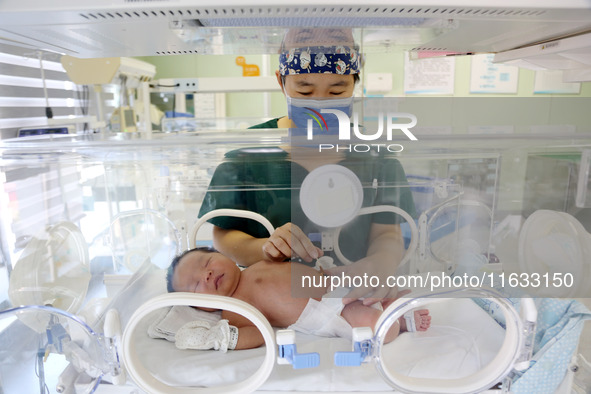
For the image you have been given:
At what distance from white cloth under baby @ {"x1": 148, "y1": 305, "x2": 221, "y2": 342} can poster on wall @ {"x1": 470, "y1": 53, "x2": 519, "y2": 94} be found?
3628 millimetres

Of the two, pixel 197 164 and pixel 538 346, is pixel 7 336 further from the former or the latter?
pixel 538 346

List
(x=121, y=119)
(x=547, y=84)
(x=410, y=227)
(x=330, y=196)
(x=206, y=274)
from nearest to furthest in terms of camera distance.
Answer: (x=330, y=196), (x=410, y=227), (x=206, y=274), (x=121, y=119), (x=547, y=84)

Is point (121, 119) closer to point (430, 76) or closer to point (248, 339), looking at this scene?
point (248, 339)

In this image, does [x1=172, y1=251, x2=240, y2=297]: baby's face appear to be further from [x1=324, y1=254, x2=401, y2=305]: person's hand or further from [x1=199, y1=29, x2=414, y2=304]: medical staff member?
[x1=324, y1=254, x2=401, y2=305]: person's hand

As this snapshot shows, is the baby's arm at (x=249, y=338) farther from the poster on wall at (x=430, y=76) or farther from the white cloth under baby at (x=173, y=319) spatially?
the poster on wall at (x=430, y=76)

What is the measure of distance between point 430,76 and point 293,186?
135 inches

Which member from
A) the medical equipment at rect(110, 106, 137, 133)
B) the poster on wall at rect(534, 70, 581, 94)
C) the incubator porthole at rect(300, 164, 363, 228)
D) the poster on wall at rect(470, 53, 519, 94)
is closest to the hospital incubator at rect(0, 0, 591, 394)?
the incubator porthole at rect(300, 164, 363, 228)

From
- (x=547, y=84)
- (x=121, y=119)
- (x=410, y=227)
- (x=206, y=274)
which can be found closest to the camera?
(x=410, y=227)

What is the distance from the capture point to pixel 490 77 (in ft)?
12.7

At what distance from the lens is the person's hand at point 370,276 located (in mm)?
Answer: 865

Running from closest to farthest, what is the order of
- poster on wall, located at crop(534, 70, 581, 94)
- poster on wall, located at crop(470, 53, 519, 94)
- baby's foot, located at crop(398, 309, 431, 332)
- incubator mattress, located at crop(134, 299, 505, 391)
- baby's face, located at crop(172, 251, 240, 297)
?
incubator mattress, located at crop(134, 299, 505, 391)
baby's foot, located at crop(398, 309, 431, 332)
baby's face, located at crop(172, 251, 240, 297)
poster on wall, located at crop(534, 70, 581, 94)
poster on wall, located at crop(470, 53, 519, 94)

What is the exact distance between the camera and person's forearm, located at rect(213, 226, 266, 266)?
1.17 meters

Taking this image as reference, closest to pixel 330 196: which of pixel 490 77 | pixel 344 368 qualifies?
pixel 344 368

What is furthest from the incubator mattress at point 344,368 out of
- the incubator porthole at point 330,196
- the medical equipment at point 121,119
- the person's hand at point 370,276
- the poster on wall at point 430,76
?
the poster on wall at point 430,76
